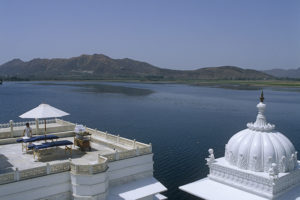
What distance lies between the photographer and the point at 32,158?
828 inches

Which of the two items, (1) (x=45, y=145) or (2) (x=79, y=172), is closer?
(2) (x=79, y=172)

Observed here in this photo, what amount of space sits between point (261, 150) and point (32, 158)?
51.7ft

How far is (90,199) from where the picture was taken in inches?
703

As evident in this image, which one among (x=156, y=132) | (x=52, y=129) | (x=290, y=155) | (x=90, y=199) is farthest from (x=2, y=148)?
(x=156, y=132)

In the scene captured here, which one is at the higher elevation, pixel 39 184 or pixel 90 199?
pixel 39 184

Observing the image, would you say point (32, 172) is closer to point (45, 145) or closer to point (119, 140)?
point (45, 145)

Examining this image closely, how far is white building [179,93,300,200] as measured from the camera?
16.6 metres

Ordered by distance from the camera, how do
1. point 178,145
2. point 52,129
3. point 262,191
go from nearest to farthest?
point 262,191 → point 52,129 → point 178,145

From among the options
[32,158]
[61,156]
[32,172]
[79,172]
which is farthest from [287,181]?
[32,158]

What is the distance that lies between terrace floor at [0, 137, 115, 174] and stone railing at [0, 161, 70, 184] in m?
2.24

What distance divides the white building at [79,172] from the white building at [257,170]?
4678 mm

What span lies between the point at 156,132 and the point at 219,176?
114ft

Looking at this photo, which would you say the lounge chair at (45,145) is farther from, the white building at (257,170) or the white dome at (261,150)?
the white dome at (261,150)

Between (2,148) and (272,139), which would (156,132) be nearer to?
(2,148)
